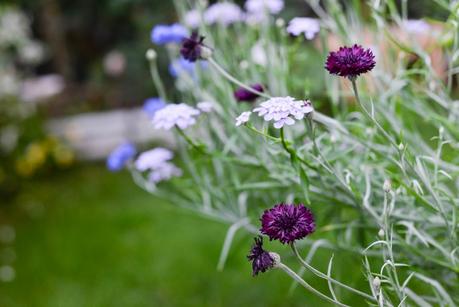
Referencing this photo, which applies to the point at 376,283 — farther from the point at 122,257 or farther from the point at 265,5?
the point at 122,257

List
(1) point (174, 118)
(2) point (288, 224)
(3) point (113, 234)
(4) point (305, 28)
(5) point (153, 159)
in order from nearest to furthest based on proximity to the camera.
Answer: (2) point (288, 224), (1) point (174, 118), (4) point (305, 28), (5) point (153, 159), (3) point (113, 234)

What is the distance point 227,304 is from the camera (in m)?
1.85

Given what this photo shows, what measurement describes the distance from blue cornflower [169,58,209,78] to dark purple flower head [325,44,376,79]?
2.22 feet

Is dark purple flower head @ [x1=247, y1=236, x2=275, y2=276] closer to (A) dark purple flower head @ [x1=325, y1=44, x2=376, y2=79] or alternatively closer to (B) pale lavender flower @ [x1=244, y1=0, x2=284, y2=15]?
(A) dark purple flower head @ [x1=325, y1=44, x2=376, y2=79]

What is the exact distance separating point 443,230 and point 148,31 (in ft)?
10.2

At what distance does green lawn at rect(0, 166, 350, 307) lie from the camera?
1.95m

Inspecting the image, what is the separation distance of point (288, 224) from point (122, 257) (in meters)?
1.75

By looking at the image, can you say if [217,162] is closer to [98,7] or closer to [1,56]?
[1,56]

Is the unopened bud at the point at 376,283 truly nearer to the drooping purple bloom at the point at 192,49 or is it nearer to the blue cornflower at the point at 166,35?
the drooping purple bloom at the point at 192,49

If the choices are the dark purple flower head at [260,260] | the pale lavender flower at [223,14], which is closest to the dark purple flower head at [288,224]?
the dark purple flower head at [260,260]

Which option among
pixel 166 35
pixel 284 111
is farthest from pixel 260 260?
pixel 166 35

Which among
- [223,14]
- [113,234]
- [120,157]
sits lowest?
[113,234]

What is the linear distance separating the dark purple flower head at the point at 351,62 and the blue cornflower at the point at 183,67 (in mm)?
676

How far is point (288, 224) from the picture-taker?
26.6 inches
